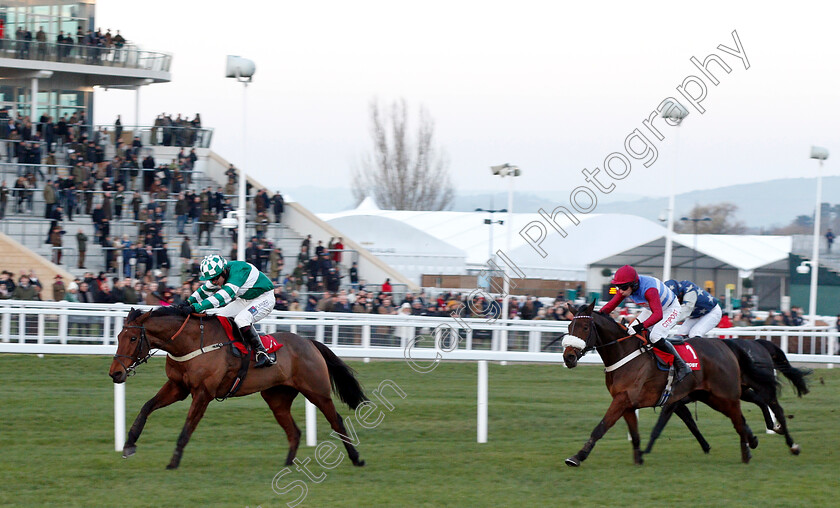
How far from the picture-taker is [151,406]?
6012mm

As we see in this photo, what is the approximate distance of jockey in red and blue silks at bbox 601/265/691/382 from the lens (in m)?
6.50

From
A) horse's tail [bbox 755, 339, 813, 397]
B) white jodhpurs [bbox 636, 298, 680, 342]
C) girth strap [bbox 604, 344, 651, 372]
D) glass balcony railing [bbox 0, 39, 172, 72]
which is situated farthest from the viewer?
glass balcony railing [bbox 0, 39, 172, 72]

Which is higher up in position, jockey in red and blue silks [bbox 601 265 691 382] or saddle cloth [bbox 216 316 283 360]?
jockey in red and blue silks [bbox 601 265 691 382]

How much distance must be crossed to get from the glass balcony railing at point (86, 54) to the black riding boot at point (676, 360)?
17.9m

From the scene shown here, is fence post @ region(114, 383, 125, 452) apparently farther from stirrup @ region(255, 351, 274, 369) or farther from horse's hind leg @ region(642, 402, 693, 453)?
horse's hind leg @ region(642, 402, 693, 453)

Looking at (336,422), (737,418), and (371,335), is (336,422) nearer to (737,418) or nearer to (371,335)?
(737,418)

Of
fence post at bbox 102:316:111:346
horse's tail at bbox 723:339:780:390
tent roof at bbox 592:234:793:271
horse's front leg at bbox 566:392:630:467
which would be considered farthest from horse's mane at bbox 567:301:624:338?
tent roof at bbox 592:234:793:271

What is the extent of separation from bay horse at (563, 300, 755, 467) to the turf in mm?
258

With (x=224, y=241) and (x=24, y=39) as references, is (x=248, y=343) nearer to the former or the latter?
(x=224, y=241)

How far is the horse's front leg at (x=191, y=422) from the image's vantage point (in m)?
5.81

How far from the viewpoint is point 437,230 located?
35.3 m

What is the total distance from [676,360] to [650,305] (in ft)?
1.38

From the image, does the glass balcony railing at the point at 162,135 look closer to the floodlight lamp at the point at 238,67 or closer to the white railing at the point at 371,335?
the floodlight lamp at the point at 238,67

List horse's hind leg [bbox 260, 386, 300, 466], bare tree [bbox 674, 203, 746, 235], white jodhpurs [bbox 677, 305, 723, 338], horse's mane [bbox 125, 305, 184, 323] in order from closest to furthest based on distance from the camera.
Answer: horse's mane [bbox 125, 305, 184, 323] < horse's hind leg [bbox 260, 386, 300, 466] < white jodhpurs [bbox 677, 305, 723, 338] < bare tree [bbox 674, 203, 746, 235]
